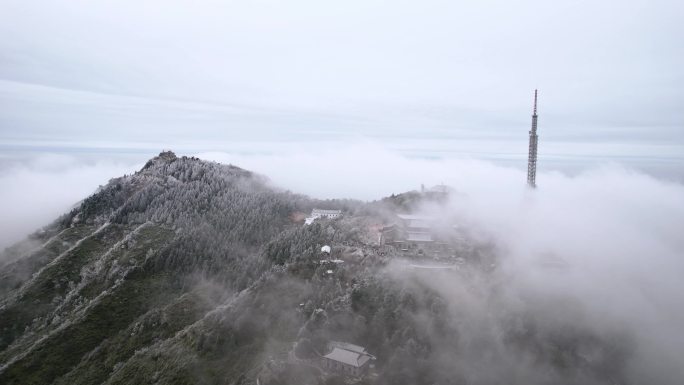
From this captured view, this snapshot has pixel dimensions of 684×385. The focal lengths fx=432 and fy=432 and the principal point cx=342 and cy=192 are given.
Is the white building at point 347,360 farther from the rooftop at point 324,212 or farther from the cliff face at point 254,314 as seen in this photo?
the rooftop at point 324,212

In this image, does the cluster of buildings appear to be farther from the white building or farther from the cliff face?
the white building

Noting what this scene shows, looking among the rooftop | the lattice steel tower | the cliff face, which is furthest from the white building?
the lattice steel tower

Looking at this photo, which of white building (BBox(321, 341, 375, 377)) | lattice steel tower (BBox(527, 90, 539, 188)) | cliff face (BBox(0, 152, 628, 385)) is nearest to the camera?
white building (BBox(321, 341, 375, 377))

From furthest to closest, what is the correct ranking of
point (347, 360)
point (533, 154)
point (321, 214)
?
1. point (321, 214)
2. point (533, 154)
3. point (347, 360)

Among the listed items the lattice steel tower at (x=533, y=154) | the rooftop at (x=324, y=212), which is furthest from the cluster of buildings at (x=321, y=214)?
the lattice steel tower at (x=533, y=154)

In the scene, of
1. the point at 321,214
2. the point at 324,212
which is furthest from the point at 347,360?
the point at 324,212

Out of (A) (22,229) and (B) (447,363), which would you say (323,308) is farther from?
(A) (22,229)

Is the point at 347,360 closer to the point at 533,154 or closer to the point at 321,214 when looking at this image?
the point at 321,214

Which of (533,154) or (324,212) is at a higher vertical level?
(533,154)
